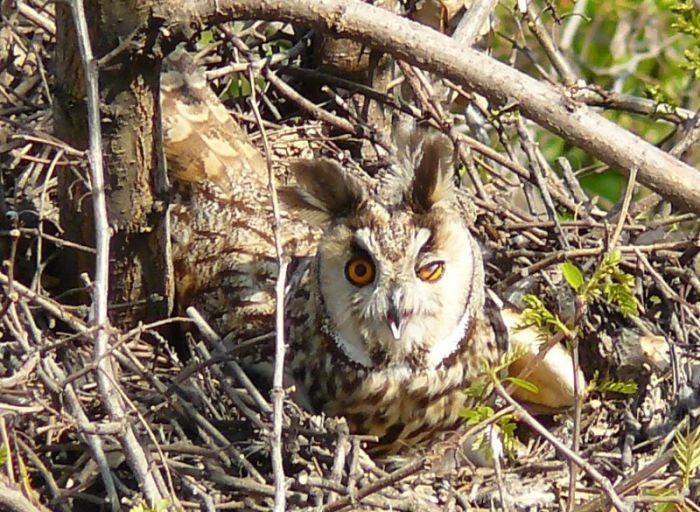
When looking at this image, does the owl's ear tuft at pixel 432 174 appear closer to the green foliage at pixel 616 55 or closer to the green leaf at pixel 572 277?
the green leaf at pixel 572 277

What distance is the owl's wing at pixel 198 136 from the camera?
3.73 meters

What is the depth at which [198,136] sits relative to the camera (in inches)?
148

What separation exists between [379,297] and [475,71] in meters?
0.59

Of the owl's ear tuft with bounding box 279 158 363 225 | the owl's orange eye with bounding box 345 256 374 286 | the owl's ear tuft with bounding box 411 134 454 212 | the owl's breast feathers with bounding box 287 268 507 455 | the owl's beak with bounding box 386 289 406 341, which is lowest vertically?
the owl's breast feathers with bounding box 287 268 507 455

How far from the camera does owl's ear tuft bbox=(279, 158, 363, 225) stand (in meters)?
3.16

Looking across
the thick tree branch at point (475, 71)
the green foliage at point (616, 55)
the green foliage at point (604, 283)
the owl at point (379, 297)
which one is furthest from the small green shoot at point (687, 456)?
the green foliage at point (616, 55)

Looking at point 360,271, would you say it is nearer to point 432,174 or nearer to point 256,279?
point 432,174

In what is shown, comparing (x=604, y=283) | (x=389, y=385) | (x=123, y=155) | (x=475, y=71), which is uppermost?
(x=475, y=71)

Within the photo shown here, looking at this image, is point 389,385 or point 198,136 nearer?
point 389,385

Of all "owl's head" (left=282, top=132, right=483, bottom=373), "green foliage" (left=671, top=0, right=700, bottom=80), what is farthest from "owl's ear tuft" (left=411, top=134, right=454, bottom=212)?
"green foliage" (left=671, top=0, right=700, bottom=80)

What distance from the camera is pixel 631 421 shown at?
3.31 metres

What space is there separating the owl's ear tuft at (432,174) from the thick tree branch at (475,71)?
0.73 ft

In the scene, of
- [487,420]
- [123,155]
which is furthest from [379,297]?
[487,420]

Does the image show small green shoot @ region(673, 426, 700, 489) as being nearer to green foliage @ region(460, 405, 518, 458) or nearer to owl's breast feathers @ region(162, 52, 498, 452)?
green foliage @ region(460, 405, 518, 458)
